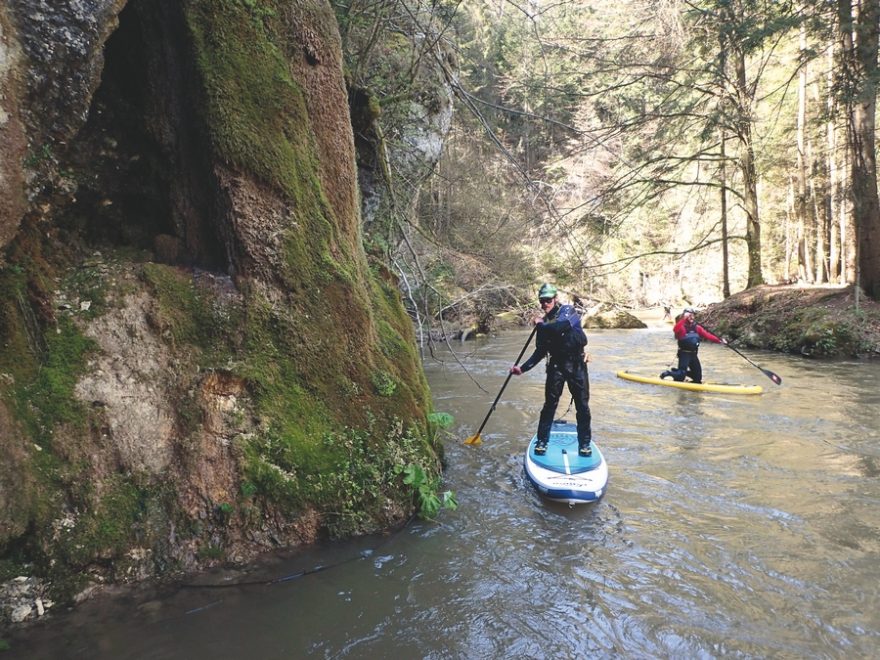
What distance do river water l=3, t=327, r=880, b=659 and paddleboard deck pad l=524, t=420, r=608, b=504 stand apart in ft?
0.54

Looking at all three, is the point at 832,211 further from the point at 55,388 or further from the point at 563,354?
the point at 55,388

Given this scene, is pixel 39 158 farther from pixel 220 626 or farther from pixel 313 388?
pixel 220 626

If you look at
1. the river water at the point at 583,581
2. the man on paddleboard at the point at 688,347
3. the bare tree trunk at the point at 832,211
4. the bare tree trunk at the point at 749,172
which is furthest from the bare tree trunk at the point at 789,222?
the river water at the point at 583,581

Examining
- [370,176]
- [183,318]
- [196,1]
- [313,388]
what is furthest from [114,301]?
[370,176]

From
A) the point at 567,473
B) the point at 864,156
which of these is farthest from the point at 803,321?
the point at 567,473

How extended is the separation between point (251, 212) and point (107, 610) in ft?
8.95

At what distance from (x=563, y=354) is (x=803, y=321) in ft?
37.2

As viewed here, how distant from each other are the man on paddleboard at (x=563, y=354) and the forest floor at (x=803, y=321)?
1014cm

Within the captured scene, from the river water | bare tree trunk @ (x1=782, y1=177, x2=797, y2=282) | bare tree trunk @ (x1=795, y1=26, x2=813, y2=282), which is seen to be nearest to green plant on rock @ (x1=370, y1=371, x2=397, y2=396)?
the river water

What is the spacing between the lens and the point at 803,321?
44.8 ft

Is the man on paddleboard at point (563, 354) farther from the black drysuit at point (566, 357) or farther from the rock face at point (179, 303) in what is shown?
the rock face at point (179, 303)

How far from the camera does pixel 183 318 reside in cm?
384

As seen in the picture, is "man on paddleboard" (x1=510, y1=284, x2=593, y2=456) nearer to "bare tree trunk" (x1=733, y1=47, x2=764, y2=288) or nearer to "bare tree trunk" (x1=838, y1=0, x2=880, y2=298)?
"bare tree trunk" (x1=838, y1=0, x2=880, y2=298)

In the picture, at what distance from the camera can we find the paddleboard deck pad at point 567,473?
4918mm
